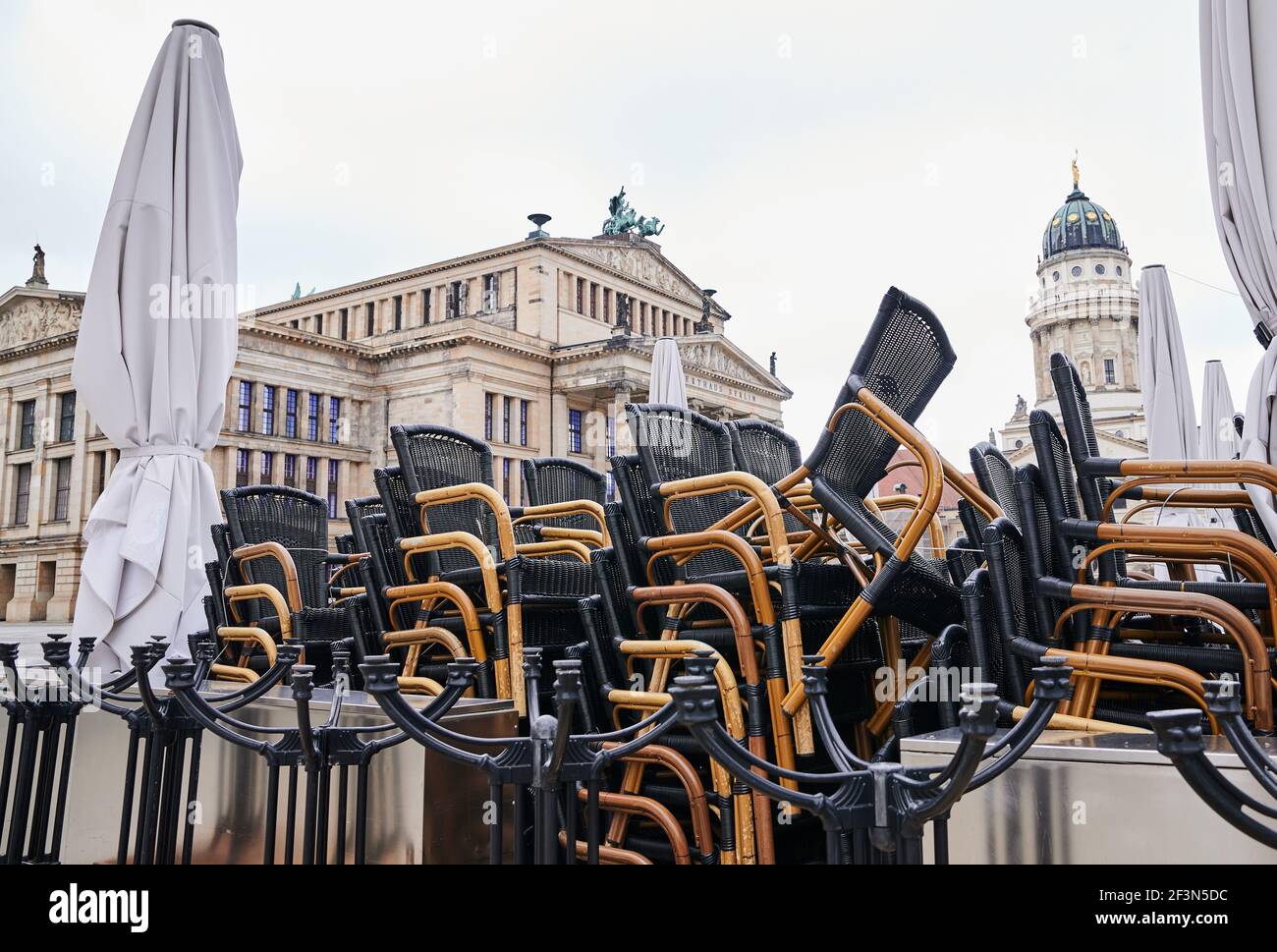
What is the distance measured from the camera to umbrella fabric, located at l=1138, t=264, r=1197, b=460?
31.4 ft

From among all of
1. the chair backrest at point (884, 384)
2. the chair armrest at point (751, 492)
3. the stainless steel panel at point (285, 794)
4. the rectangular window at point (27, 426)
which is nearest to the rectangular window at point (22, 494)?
the rectangular window at point (27, 426)

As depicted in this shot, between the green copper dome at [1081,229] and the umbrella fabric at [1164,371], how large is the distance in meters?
75.1

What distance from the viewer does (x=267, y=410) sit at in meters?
40.4

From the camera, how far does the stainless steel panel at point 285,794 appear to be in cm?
261

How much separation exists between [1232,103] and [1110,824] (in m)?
2.88

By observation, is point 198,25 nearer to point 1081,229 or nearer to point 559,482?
point 559,482

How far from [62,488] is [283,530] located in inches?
1670

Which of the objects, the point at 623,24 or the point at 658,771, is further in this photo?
the point at 623,24

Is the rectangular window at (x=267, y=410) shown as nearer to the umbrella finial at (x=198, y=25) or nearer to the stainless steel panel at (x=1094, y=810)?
the umbrella finial at (x=198, y=25)

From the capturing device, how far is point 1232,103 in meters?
3.49


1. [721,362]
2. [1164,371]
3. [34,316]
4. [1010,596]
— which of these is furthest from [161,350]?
[721,362]
